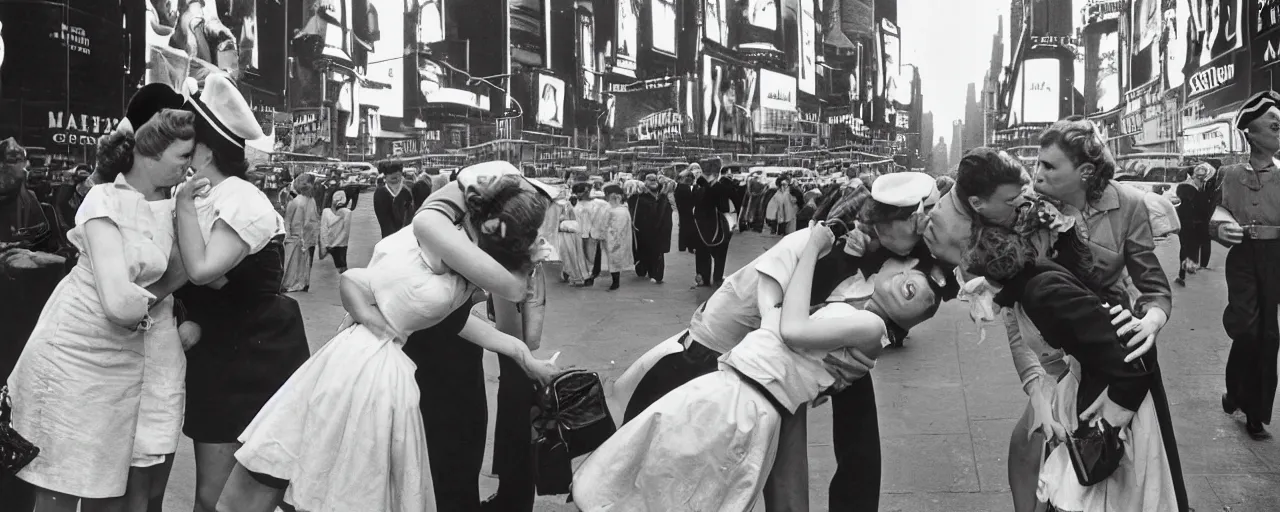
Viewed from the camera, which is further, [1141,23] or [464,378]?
[1141,23]

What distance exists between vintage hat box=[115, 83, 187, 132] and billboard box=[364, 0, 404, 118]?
1830cm

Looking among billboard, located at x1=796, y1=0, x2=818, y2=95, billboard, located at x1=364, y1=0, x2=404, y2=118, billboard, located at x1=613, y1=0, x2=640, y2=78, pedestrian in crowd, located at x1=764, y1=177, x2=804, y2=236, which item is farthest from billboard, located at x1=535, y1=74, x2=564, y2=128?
billboard, located at x1=796, y1=0, x2=818, y2=95

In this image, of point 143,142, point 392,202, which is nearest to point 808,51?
point 392,202

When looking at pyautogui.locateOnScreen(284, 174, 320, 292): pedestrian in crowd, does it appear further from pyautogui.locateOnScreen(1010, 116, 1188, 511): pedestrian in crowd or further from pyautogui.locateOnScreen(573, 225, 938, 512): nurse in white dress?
pyautogui.locateOnScreen(1010, 116, 1188, 511): pedestrian in crowd

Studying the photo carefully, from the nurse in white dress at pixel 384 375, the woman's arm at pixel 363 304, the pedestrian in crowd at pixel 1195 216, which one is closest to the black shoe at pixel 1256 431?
the nurse in white dress at pixel 384 375

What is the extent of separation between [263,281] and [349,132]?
710 inches

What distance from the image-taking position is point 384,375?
2.43 metres

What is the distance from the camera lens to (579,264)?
41.0 ft

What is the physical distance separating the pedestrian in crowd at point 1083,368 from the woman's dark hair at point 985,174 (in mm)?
301

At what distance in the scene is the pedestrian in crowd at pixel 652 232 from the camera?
12.7 m

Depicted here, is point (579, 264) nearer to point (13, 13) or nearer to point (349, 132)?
point (13, 13)

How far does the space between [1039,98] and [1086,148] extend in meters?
16.9

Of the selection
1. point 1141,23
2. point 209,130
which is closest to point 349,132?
point 1141,23

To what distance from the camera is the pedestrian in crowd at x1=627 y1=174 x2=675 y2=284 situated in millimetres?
12703
